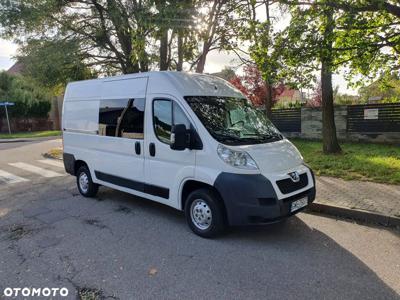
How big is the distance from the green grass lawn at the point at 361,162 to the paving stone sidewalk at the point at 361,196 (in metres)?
0.46

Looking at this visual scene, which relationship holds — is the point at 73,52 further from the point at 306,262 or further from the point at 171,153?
the point at 306,262

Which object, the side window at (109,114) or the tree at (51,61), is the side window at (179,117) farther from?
the tree at (51,61)

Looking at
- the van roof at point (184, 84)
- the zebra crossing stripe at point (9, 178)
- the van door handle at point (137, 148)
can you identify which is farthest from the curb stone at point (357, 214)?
the zebra crossing stripe at point (9, 178)

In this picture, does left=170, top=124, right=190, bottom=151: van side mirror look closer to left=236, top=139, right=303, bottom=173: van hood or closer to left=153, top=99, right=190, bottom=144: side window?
left=153, top=99, right=190, bottom=144: side window

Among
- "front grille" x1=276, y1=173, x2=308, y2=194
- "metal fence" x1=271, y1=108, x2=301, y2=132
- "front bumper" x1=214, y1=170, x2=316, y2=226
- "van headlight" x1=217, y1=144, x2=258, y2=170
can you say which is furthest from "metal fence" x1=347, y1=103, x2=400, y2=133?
"van headlight" x1=217, y1=144, x2=258, y2=170

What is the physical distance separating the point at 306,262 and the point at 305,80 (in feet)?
15.9

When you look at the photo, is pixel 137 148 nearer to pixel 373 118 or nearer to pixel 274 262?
pixel 274 262

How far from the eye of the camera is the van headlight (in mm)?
4074

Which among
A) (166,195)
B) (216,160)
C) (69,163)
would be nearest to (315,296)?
(216,160)

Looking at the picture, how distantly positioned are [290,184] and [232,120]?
1.31 meters

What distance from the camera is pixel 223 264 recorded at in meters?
3.65

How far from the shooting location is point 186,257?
3848 mm

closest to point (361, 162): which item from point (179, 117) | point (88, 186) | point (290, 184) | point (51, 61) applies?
point (290, 184)

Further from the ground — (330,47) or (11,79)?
(11,79)
